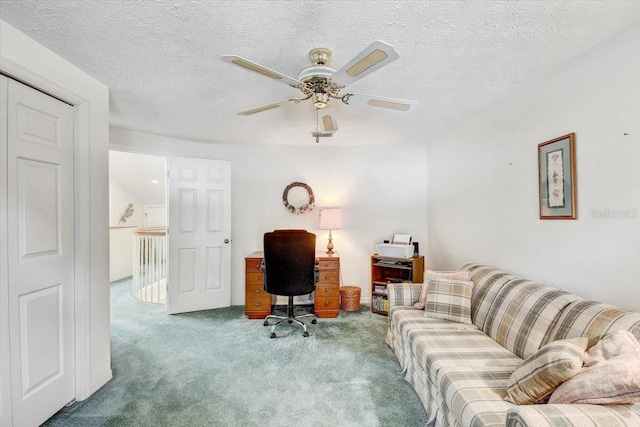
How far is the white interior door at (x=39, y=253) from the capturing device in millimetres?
1525

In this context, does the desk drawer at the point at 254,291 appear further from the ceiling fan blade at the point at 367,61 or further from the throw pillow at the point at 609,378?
the throw pillow at the point at 609,378

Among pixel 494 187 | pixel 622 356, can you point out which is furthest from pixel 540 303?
pixel 494 187

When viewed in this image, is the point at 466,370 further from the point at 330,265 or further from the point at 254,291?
the point at 254,291

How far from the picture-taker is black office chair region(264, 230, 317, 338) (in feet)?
9.29

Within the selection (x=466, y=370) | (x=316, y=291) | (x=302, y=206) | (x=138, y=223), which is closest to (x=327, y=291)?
(x=316, y=291)

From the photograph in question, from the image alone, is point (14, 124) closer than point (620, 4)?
No

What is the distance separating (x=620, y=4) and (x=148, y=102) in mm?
3069

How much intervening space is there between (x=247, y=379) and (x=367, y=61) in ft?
7.34

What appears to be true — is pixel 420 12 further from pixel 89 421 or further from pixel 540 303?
pixel 89 421

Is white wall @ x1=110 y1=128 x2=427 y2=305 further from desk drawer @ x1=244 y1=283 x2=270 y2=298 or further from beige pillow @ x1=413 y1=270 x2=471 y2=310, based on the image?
beige pillow @ x1=413 y1=270 x2=471 y2=310

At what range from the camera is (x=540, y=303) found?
173 centimetres

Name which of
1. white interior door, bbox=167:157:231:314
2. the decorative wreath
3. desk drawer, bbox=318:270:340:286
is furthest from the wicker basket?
white interior door, bbox=167:157:231:314

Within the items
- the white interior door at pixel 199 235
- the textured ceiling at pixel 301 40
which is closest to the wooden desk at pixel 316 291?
the white interior door at pixel 199 235

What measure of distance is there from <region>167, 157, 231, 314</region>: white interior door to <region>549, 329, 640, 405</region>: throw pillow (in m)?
3.48
